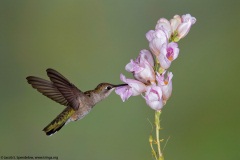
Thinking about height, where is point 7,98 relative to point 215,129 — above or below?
above

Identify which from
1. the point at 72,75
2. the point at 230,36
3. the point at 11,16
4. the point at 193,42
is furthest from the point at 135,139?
the point at 11,16

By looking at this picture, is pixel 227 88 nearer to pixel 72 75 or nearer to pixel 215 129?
pixel 215 129

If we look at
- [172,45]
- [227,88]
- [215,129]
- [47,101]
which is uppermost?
[47,101]

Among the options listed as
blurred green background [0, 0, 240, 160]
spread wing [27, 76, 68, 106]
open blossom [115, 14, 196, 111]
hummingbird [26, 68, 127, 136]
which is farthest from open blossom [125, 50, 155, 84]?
blurred green background [0, 0, 240, 160]

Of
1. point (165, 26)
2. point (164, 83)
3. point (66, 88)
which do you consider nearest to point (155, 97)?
point (164, 83)

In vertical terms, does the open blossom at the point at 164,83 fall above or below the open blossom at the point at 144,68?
below

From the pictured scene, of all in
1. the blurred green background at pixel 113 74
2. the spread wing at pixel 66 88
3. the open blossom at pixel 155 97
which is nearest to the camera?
the open blossom at pixel 155 97

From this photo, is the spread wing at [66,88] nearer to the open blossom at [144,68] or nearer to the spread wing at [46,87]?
the spread wing at [46,87]

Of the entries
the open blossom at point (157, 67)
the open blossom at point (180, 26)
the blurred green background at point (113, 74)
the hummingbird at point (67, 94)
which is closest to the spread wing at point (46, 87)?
the hummingbird at point (67, 94)
